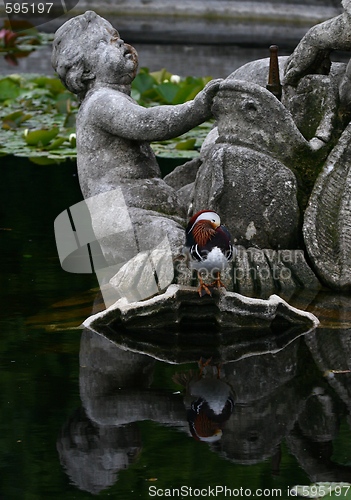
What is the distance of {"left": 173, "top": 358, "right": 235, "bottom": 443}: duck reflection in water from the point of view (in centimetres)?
384

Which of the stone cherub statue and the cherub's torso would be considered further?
the cherub's torso

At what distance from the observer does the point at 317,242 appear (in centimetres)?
546

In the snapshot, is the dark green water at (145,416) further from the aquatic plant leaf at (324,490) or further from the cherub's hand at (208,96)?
the cherub's hand at (208,96)

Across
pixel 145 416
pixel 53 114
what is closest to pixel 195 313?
pixel 145 416

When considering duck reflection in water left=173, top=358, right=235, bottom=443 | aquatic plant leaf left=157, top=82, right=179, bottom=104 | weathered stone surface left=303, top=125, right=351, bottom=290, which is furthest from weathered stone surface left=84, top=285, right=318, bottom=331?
aquatic plant leaf left=157, top=82, right=179, bottom=104

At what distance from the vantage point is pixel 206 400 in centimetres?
410

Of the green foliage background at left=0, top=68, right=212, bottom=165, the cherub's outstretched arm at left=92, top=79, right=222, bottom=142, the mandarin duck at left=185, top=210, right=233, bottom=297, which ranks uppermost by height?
the cherub's outstretched arm at left=92, top=79, right=222, bottom=142

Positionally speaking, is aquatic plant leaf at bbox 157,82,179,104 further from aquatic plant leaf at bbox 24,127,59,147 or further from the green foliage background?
aquatic plant leaf at bbox 24,127,59,147

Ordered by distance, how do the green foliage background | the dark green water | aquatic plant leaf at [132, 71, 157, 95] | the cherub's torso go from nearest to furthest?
the dark green water
the cherub's torso
the green foliage background
aquatic plant leaf at [132, 71, 157, 95]

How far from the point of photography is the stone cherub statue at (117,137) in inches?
218

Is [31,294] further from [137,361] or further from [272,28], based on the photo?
[272,28]

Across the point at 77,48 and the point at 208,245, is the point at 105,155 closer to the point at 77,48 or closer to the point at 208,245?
the point at 77,48

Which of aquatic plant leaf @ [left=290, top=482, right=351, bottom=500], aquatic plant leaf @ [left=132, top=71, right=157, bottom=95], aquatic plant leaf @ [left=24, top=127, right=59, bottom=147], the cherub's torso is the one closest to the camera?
aquatic plant leaf @ [left=290, top=482, right=351, bottom=500]

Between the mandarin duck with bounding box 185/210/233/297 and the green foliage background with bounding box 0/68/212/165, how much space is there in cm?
394
